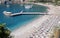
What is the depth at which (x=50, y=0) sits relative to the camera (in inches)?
3804

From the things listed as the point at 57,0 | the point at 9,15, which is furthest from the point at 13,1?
the point at 9,15

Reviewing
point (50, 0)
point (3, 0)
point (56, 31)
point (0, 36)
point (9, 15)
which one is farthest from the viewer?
point (3, 0)

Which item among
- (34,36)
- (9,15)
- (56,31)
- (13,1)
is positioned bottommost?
(13,1)

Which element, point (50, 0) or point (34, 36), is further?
point (50, 0)

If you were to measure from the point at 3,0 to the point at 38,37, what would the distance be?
292ft

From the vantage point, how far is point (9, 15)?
51.7 metres

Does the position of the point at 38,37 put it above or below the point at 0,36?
below

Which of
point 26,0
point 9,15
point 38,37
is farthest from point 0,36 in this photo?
point 26,0

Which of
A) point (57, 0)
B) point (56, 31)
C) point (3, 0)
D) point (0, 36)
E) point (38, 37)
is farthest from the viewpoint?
point (3, 0)

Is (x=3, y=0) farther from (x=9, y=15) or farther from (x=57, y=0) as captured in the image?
(x=9, y=15)

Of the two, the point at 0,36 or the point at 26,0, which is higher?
the point at 0,36

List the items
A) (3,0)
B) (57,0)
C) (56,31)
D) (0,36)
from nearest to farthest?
(0,36)
(56,31)
(57,0)
(3,0)

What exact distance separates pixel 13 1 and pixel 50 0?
81.1ft

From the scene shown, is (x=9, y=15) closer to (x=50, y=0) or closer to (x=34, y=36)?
(x=34, y=36)
